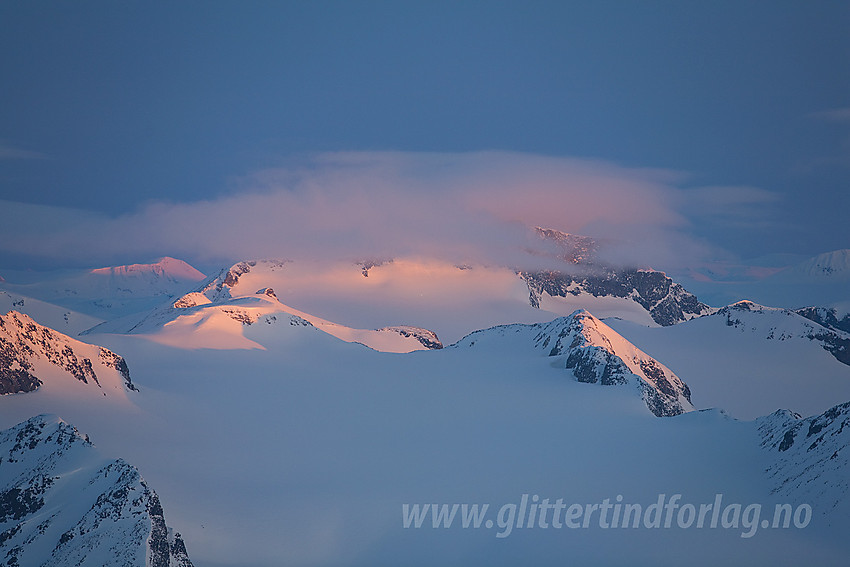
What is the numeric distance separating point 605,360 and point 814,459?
174 ft

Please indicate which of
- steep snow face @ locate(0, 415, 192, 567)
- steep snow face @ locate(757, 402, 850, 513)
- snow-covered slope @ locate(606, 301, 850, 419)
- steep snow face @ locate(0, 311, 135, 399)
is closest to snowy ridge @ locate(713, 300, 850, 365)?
snow-covered slope @ locate(606, 301, 850, 419)

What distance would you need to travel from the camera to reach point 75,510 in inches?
1785

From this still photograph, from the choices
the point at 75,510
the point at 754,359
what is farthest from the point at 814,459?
the point at 754,359

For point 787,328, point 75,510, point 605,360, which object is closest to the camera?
point 75,510

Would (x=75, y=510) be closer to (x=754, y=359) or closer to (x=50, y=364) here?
(x=50, y=364)

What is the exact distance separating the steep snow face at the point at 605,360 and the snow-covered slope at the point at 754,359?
1705 cm

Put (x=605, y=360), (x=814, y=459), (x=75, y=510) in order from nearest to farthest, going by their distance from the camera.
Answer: (x=75, y=510) < (x=814, y=459) < (x=605, y=360)

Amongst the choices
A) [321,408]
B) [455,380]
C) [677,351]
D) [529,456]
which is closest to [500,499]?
[529,456]

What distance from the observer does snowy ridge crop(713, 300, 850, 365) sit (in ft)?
574

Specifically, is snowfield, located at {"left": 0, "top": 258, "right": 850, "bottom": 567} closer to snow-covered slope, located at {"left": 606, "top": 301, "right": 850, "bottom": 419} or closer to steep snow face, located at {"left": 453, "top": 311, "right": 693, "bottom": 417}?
steep snow face, located at {"left": 453, "top": 311, "right": 693, "bottom": 417}

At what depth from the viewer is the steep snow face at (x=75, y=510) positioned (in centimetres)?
4194

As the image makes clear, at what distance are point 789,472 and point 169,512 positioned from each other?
53.7 m

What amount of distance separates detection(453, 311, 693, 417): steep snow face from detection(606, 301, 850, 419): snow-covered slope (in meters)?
17.0

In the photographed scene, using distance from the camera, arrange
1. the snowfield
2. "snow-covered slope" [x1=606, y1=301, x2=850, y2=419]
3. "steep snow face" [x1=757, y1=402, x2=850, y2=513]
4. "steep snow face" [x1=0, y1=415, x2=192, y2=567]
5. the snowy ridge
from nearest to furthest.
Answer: "steep snow face" [x1=0, y1=415, x2=192, y2=567] < the snowfield < "steep snow face" [x1=757, y1=402, x2=850, y2=513] < "snow-covered slope" [x1=606, y1=301, x2=850, y2=419] < the snowy ridge
